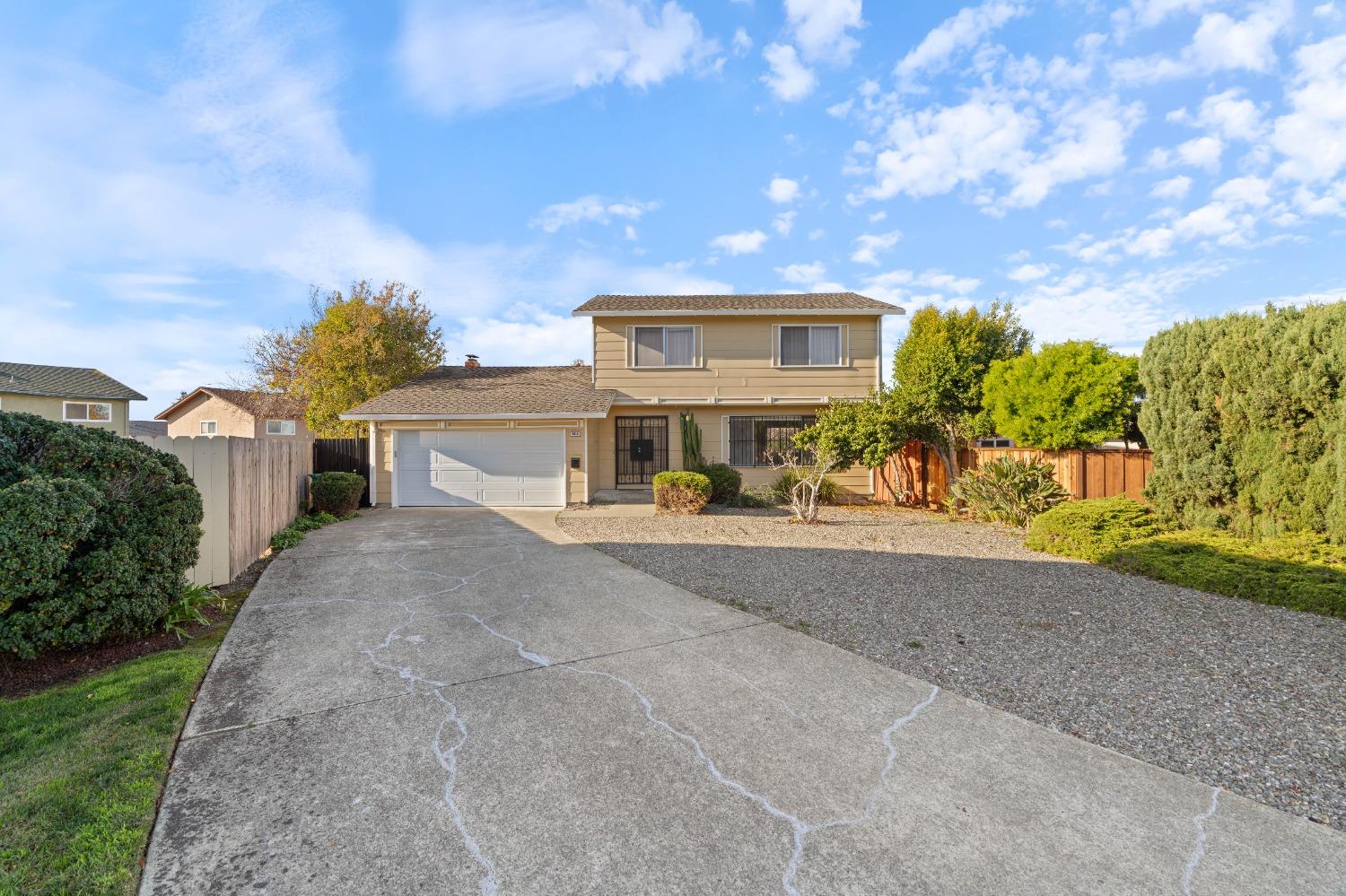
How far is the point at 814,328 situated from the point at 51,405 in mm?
32292

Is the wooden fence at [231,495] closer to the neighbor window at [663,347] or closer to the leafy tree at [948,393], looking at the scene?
the neighbor window at [663,347]

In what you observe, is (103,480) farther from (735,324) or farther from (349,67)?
(735,324)

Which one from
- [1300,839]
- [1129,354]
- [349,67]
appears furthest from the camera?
[1129,354]

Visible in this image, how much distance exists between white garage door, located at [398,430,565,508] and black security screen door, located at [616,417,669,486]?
2268 mm

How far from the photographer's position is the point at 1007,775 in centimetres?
283

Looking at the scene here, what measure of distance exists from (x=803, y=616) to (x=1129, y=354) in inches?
347

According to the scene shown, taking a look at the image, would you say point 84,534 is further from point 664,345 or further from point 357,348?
point 357,348

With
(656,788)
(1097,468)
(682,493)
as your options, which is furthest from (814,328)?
(656,788)

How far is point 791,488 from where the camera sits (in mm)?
14242

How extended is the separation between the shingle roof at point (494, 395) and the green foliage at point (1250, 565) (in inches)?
405

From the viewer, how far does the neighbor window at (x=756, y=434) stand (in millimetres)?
15805

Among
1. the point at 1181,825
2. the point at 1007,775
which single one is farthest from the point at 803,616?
the point at 1181,825

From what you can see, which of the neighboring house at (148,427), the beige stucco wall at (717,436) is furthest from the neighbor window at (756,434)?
the neighboring house at (148,427)

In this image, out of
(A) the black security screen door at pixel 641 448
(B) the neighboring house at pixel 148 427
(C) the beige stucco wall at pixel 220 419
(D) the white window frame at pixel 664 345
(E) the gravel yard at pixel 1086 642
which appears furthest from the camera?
(B) the neighboring house at pixel 148 427
